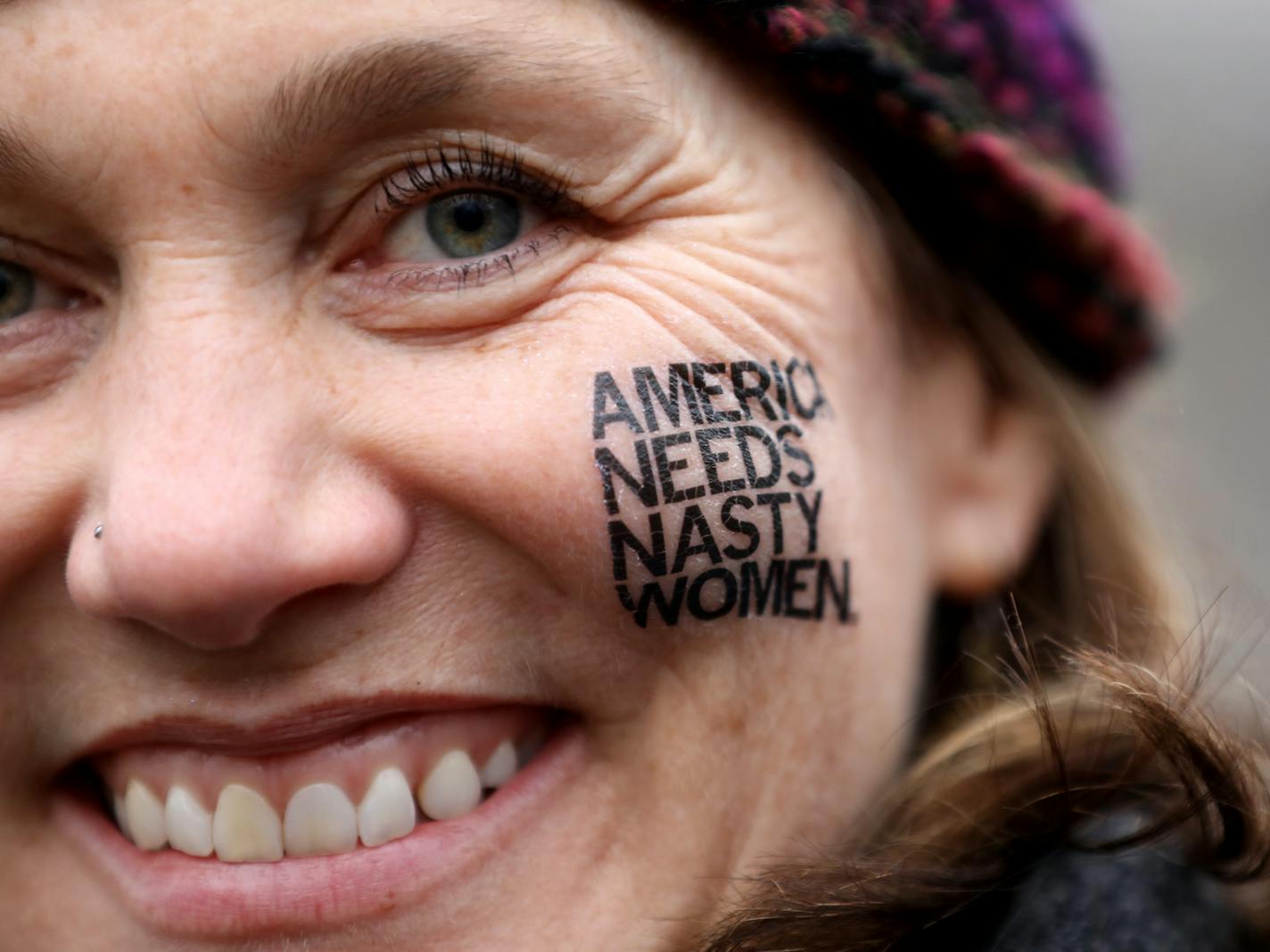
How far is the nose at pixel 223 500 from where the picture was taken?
1.33 meters

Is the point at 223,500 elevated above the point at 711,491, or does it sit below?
above

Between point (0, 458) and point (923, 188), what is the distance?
130cm

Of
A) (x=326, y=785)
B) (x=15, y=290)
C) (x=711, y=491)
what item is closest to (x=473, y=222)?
(x=711, y=491)

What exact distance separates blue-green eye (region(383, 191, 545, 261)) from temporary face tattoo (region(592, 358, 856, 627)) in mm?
250

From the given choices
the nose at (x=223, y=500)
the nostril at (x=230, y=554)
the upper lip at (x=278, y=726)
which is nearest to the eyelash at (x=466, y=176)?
the nose at (x=223, y=500)

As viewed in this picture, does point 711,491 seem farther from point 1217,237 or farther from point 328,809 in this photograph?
point 1217,237

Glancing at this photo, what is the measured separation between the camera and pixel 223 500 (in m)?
1.33

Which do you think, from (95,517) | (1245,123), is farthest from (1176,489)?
(1245,123)

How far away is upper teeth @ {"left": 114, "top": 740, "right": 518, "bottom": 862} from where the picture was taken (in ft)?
5.03

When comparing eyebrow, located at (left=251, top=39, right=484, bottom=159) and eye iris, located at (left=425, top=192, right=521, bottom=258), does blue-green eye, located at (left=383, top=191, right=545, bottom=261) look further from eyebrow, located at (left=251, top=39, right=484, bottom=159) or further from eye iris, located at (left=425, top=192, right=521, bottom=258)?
eyebrow, located at (left=251, top=39, right=484, bottom=159)

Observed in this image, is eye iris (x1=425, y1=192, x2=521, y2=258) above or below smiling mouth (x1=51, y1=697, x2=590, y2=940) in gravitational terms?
above

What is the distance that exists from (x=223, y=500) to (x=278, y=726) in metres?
0.31

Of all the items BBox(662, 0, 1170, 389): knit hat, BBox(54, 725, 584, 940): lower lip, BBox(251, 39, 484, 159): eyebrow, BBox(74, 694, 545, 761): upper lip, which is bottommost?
BBox(54, 725, 584, 940): lower lip

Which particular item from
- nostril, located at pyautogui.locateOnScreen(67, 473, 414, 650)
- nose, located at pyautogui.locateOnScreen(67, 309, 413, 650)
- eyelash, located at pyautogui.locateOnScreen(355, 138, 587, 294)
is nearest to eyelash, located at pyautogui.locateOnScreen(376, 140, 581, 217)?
eyelash, located at pyautogui.locateOnScreen(355, 138, 587, 294)
